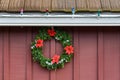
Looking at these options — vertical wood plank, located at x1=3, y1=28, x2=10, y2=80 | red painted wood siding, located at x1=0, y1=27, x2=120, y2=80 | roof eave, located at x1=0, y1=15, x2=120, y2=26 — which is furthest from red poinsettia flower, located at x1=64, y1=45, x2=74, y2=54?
vertical wood plank, located at x1=3, y1=28, x2=10, y2=80

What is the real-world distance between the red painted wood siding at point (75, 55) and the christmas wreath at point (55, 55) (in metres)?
0.09

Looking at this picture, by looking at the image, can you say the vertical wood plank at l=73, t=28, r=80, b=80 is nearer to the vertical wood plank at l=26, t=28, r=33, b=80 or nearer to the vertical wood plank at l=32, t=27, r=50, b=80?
the vertical wood plank at l=32, t=27, r=50, b=80

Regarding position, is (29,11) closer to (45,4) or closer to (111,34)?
(45,4)

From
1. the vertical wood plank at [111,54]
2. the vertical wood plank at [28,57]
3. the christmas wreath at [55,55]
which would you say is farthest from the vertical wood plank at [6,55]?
the vertical wood plank at [111,54]

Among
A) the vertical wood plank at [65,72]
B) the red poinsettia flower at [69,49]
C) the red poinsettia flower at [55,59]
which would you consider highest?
the red poinsettia flower at [69,49]

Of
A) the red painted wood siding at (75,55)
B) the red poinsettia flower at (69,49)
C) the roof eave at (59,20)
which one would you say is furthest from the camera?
the red painted wood siding at (75,55)

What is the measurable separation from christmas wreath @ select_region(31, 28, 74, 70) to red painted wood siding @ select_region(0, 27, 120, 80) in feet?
0.31

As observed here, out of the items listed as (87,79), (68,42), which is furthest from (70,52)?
(87,79)

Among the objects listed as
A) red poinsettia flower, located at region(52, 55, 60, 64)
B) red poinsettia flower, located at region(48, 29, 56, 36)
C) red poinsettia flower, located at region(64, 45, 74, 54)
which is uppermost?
red poinsettia flower, located at region(48, 29, 56, 36)

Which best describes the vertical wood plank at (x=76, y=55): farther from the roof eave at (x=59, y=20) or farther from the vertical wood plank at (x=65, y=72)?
the roof eave at (x=59, y=20)

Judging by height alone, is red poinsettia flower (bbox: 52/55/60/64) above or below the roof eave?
below

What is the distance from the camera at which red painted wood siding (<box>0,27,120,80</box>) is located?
5672 mm

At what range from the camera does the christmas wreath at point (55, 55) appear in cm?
556

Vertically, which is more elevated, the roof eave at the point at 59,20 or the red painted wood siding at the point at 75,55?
the roof eave at the point at 59,20
